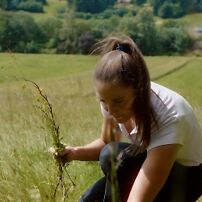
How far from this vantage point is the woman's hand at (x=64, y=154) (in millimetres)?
2299

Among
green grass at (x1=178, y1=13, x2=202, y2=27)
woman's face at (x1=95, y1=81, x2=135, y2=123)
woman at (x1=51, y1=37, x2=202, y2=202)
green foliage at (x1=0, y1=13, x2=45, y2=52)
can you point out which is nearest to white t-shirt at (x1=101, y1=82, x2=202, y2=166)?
woman at (x1=51, y1=37, x2=202, y2=202)

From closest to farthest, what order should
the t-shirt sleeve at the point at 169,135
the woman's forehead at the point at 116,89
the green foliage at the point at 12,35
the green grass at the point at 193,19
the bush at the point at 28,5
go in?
the green grass at the point at 193,19, the woman's forehead at the point at 116,89, the t-shirt sleeve at the point at 169,135, the green foliage at the point at 12,35, the bush at the point at 28,5

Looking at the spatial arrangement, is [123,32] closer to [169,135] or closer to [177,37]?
A: [169,135]

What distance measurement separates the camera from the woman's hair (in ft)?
6.58

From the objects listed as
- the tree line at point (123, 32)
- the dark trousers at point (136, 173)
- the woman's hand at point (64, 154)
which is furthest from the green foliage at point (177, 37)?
the woman's hand at point (64, 154)

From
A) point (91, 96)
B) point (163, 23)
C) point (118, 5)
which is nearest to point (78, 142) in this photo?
point (163, 23)

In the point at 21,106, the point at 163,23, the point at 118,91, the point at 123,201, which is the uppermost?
the point at 118,91

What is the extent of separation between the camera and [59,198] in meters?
2.48

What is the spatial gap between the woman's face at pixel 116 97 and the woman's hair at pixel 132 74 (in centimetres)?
2

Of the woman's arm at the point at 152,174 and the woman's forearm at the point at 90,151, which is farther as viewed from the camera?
the woman's forearm at the point at 90,151

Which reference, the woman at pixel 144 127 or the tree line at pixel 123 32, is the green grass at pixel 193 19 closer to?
the tree line at pixel 123 32

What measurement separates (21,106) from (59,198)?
14.2 feet

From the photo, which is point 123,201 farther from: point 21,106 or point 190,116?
point 21,106

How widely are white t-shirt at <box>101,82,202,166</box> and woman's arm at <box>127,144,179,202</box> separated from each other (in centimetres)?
4
